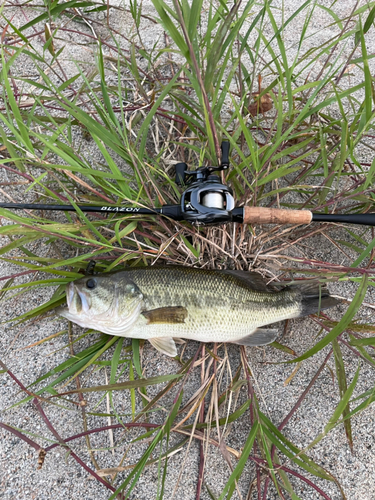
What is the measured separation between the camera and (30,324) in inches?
106

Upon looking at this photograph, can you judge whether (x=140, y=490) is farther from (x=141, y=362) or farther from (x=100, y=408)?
(x=141, y=362)

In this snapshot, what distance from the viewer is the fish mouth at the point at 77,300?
2.37 metres

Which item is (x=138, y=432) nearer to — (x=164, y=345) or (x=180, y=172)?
(x=164, y=345)

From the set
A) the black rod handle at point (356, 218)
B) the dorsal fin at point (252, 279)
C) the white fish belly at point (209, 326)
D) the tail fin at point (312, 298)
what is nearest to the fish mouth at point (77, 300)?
the white fish belly at point (209, 326)

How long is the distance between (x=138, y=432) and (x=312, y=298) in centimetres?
151

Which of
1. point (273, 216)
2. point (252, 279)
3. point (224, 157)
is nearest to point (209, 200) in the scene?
point (224, 157)

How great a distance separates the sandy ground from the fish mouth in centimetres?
34

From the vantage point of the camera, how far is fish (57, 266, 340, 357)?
2383 mm

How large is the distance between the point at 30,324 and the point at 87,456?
0.99 meters

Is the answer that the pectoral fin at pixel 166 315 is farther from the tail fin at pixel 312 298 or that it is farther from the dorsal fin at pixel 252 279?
the tail fin at pixel 312 298

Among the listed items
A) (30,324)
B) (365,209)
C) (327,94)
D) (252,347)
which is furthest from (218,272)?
(327,94)

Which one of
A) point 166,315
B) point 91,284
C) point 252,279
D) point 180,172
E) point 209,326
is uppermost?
point 180,172

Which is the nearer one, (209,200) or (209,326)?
(209,200)

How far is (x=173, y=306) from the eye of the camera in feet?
7.89
